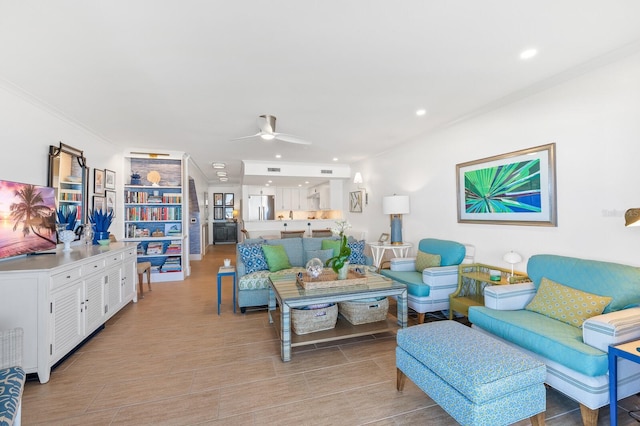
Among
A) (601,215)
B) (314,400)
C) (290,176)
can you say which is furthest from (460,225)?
(290,176)

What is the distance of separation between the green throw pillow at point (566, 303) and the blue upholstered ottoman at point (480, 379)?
0.80 meters

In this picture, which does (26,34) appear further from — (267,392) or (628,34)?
(628,34)

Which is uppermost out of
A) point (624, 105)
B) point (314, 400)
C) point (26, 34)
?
point (26, 34)

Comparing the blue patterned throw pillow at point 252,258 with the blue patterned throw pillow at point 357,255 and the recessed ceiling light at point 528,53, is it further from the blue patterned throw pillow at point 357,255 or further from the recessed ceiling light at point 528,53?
the recessed ceiling light at point 528,53

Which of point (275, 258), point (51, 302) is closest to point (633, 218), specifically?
point (275, 258)

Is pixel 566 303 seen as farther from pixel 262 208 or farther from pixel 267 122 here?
pixel 262 208

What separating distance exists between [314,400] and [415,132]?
12.7 feet

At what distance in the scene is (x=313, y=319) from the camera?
281cm

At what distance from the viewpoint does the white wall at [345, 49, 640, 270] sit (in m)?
2.26

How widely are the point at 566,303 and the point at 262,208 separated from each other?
8751 mm

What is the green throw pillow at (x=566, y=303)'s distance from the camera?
2049 mm

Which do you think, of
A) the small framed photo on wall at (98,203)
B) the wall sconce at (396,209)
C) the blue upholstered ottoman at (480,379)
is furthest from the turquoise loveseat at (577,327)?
the small framed photo on wall at (98,203)

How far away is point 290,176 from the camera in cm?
712

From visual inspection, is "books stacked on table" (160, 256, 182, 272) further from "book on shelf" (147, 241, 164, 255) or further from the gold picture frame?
the gold picture frame
